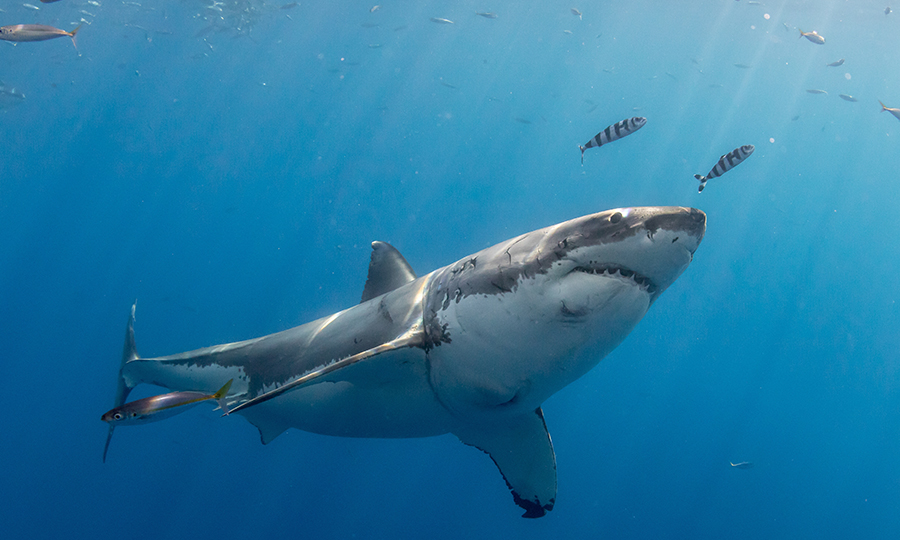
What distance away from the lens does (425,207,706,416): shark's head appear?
6.61 feet

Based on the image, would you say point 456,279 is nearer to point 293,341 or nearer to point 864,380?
point 293,341

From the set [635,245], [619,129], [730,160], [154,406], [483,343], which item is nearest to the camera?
[635,245]

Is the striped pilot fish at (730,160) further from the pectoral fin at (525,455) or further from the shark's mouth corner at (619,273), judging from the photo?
the shark's mouth corner at (619,273)

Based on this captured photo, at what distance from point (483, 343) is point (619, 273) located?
0.86 metres

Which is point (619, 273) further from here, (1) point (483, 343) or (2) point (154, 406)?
(2) point (154, 406)

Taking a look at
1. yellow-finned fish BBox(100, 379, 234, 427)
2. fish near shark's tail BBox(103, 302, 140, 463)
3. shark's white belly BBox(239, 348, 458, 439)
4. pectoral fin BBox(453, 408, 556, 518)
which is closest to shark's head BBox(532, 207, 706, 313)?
shark's white belly BBox(239, 348, 458, 439)

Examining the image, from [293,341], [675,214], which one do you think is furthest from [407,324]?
[675,214]

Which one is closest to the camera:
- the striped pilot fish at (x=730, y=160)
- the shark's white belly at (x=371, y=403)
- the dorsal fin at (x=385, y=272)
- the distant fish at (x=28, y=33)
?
the shark's white belly at (x=371, y=403)

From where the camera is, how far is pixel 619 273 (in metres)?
2.09

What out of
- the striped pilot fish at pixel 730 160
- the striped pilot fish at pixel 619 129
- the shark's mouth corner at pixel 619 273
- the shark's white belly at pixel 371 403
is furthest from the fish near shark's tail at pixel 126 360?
the striped pilot fish at pixel 730 160

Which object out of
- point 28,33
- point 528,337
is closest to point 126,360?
point 28,33

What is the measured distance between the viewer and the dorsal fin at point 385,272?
4336 mm

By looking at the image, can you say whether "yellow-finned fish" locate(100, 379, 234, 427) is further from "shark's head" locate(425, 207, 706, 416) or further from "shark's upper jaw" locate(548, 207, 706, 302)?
"shark's upper jaw" locate(548, 207, 706, 302)

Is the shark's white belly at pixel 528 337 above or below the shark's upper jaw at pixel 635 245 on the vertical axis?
below
